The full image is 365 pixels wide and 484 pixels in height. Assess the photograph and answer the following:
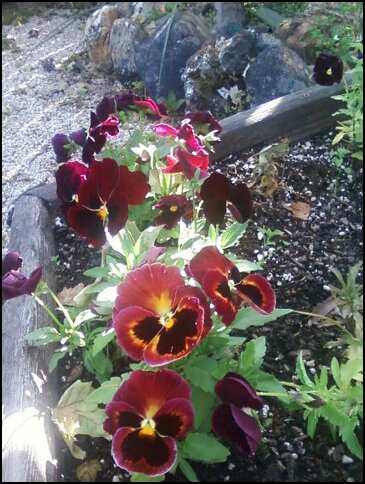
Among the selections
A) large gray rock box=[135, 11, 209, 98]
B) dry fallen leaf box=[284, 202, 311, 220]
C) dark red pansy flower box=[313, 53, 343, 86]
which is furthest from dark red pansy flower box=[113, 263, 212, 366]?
large gray rock box=[135, 11, 209, 98]

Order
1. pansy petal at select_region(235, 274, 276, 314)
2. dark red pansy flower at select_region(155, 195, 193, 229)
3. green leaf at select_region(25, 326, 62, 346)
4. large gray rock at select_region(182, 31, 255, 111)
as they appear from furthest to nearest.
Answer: large gray rock at select_region(182, 31, 255, 111), dark red pansy flower at select_region(155, 195, 193, 229), green leaf at select_region(25, 326, 62, 346), pansy petal at select_region(235, 274, 276, 314)

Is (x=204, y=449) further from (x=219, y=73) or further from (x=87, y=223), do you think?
(x=219, y=73)

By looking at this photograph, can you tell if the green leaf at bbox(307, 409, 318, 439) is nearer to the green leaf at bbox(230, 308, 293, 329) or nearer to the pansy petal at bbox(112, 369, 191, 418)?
the green leaf at bbox(230, 308, 293, 329)

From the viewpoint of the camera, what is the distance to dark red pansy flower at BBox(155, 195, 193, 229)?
1409mm

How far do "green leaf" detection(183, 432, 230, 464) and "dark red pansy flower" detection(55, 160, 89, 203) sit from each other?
56 centimetres

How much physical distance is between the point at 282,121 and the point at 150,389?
4.31 feet

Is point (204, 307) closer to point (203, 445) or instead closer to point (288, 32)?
point (203, 445)

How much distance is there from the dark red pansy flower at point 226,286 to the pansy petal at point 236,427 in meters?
0.15

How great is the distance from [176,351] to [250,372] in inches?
8.8

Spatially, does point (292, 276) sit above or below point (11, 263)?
below

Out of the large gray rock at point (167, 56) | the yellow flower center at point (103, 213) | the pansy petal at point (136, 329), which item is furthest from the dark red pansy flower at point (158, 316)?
the large gray rock at point (167, 56)

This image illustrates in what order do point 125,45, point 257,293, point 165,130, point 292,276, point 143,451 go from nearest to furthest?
1. point 143,451
2. point 257,293
3. point 165,130
4. point 292,276
5. point 125,45

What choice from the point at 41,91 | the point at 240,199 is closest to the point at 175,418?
the point at 240,199

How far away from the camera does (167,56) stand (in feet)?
8.74
